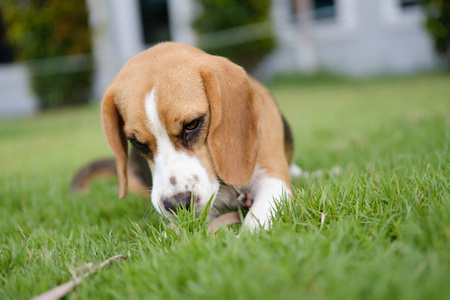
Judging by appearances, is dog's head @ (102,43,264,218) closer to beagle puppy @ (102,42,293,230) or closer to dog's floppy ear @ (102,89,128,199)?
beagle puppy @ (102,42,293,230)

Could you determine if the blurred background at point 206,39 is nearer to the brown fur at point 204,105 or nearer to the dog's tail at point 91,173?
the dog's tail at point 91,173

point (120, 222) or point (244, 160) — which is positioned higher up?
point (244, 160)

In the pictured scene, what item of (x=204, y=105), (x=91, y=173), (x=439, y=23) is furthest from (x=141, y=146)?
(x=439, y=23)

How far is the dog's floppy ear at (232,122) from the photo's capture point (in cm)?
277

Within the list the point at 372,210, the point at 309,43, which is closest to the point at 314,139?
the point at 372,210

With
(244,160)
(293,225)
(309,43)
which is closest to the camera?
(293,225)

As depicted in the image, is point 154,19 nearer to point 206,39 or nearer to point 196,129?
point 206,39

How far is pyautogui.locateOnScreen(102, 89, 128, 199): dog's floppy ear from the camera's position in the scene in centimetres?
325

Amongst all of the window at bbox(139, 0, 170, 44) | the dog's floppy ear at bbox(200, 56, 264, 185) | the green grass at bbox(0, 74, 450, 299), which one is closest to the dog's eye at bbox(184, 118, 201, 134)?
the dog's floppy ear at bbox(200, 56, 264, 185)

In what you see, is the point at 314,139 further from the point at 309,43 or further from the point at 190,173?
the point at 309,43

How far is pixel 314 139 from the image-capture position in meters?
6.21

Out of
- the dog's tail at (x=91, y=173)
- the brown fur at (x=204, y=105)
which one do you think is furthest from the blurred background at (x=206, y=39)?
the brown fur at (x=204, y=105)

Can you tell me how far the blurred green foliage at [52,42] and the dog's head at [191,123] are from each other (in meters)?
15.5

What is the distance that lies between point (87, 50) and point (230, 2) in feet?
21.1
